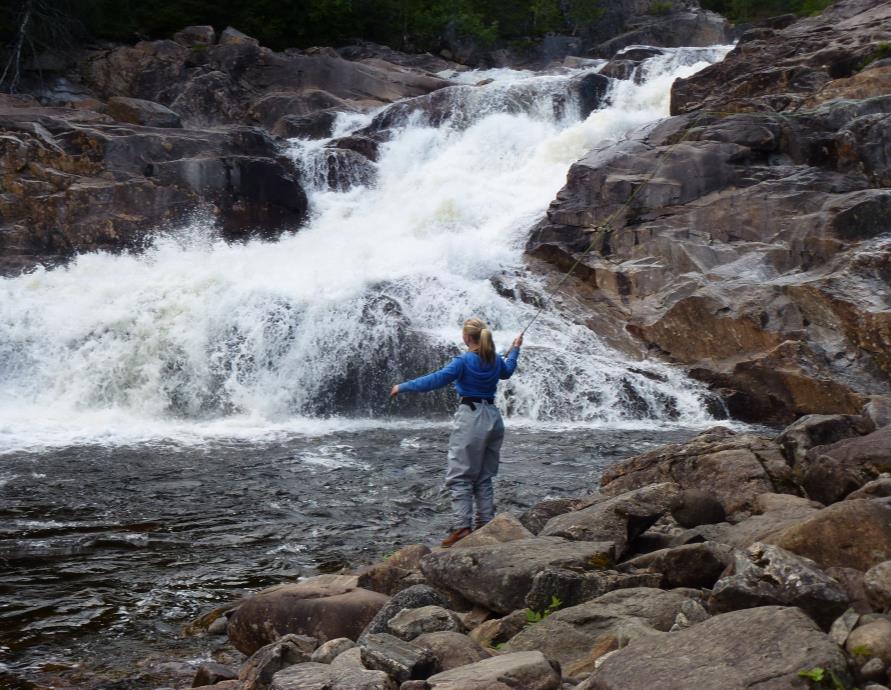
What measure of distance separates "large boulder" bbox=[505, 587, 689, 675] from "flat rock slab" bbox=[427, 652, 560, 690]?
36 centimetres

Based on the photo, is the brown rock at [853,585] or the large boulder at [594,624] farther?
the large boulder at [594,624]

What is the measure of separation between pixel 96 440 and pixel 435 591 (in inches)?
349

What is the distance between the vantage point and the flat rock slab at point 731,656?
3330 millimetres

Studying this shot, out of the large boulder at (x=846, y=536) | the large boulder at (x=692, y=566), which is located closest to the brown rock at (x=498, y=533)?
the large boulder at (x=692, y=566)

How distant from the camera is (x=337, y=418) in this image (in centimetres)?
1491

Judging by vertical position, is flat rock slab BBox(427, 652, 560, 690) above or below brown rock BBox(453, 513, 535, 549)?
above

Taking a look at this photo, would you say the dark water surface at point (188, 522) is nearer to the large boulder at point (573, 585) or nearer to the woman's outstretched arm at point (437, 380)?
the woman's outstretched arm at point (437, 380)

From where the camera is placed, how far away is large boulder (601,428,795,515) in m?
6.97

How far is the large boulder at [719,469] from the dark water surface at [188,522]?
1.69 meters

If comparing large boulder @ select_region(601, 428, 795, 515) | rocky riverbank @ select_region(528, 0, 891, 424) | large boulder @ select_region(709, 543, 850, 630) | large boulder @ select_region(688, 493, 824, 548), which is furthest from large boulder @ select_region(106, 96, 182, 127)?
large boulder @ select_region(709, 543, 850, 630)

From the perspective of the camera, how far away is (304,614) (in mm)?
5703

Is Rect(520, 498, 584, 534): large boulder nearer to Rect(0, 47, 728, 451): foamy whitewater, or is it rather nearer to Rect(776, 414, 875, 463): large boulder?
Rect(776, 414, 875, 463): large boulder

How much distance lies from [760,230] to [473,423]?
11510 millimetres

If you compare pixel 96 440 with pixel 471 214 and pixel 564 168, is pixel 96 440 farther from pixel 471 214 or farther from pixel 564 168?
pixel 564 168
